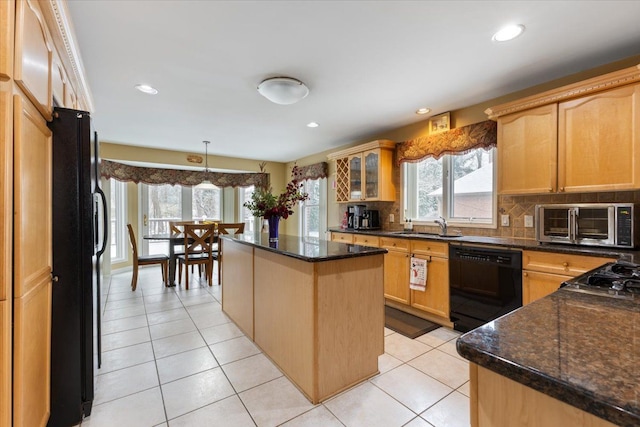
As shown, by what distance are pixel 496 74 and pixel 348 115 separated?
162 centimetres

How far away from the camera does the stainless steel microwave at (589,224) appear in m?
2.11

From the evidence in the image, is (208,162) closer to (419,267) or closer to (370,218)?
(370,218)

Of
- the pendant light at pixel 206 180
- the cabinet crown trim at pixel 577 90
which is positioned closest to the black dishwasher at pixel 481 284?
the cabinet crown trim at pixel 577 90

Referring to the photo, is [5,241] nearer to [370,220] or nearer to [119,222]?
[370,220]

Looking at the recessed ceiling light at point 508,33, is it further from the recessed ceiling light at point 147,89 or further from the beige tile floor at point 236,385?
the recessed ceiling light at point 147,89

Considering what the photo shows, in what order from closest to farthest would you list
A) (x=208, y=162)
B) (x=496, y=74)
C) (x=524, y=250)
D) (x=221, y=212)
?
(x=524, y=250)
(x=496, y=74)
(x=208, y=162)
(x=221, y=212)

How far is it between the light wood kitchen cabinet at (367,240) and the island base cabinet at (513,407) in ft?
9.97

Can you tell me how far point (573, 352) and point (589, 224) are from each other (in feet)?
7.62

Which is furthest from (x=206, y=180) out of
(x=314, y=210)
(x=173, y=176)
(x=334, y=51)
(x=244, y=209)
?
(x=334, y=51)

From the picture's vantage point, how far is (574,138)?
235cm

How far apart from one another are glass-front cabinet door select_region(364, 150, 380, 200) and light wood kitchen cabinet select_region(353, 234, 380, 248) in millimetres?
657

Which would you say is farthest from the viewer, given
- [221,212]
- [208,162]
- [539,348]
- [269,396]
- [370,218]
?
[221,212]

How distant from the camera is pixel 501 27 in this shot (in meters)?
1.91

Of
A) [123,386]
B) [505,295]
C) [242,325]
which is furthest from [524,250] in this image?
[123,386]
